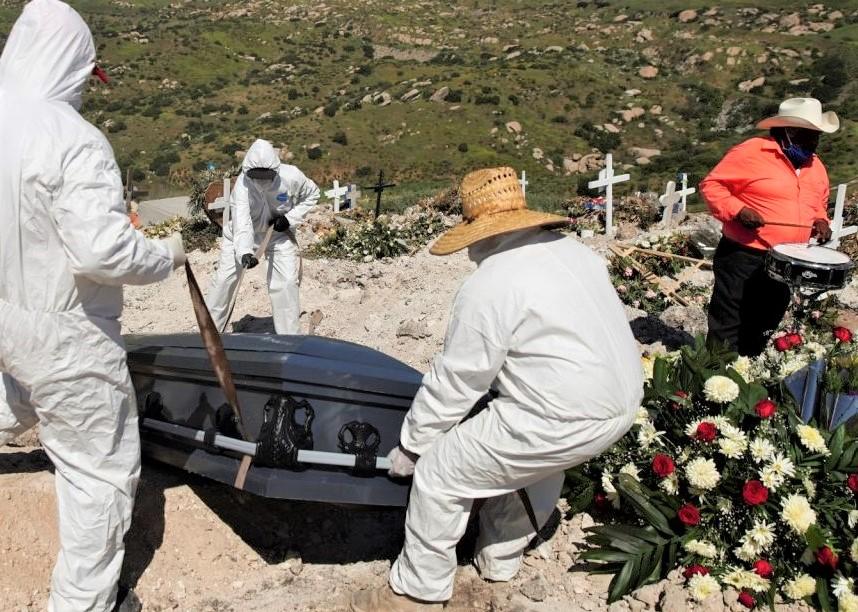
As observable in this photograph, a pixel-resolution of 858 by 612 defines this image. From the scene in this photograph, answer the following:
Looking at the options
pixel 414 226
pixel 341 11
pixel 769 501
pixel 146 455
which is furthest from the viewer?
pixel 341 11

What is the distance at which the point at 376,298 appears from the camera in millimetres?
7188

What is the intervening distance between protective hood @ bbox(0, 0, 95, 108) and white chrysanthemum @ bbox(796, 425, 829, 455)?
2.96 m

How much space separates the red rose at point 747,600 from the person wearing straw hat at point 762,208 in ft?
6.01

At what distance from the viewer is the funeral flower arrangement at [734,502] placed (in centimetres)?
258

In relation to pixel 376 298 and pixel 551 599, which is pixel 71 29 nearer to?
pixel 551 599

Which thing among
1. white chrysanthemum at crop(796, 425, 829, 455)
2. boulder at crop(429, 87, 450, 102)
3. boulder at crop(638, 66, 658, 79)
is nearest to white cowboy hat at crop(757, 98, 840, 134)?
white chrysanthemum at crop(796, 425, 829, 455)

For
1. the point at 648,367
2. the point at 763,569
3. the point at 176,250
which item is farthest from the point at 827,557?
the point at 176,250

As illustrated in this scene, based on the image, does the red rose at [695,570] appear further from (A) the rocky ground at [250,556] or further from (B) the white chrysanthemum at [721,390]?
(B) the white chrysanthemum at [721,390]

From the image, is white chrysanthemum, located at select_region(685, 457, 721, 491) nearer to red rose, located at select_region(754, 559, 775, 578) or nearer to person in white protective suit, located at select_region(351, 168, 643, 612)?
red rose, located at select_region(754, 559, 775, 578)

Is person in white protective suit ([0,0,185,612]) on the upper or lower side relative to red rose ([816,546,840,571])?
upper

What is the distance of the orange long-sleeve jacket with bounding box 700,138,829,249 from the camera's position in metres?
3.93

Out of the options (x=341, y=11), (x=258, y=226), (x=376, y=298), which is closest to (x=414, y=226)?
(x=376, y=298)

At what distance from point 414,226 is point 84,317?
8605mm

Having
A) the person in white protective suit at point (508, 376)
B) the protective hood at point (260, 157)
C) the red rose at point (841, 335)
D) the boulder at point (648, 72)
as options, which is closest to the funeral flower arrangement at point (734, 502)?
the red rose at point (841, 335)
